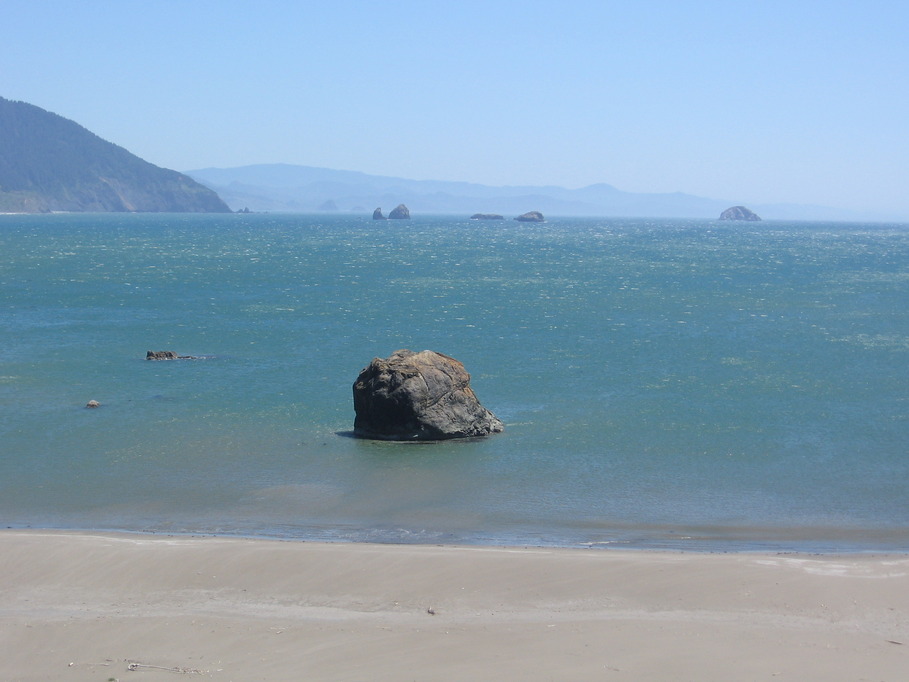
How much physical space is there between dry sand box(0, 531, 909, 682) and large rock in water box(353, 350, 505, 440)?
7.85 meters

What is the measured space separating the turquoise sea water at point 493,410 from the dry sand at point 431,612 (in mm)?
1852

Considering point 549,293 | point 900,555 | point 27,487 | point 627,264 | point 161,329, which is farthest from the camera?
point 627,264

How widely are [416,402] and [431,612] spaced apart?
35.4ft

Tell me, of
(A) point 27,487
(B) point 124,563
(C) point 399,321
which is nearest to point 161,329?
(C) point 399,321

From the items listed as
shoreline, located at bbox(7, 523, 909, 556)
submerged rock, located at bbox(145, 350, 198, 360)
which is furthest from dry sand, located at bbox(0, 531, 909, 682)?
submerged rock, located at bbox(145, 350, 198, 360)

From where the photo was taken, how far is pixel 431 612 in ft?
46.6

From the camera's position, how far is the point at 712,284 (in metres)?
67.2

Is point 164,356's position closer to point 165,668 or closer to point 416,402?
point 416,402

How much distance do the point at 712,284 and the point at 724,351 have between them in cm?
3090

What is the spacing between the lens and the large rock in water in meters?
24.7

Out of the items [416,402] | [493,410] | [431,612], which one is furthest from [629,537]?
[493,410]

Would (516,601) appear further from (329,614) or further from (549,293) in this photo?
(549,293)

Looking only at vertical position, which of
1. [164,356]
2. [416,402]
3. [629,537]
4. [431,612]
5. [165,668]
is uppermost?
[416,402]

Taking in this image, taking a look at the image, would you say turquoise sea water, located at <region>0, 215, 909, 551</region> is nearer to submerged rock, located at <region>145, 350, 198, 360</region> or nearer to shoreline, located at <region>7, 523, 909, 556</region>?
shoreline, located at <region>7, 523, 909, 556</region>
